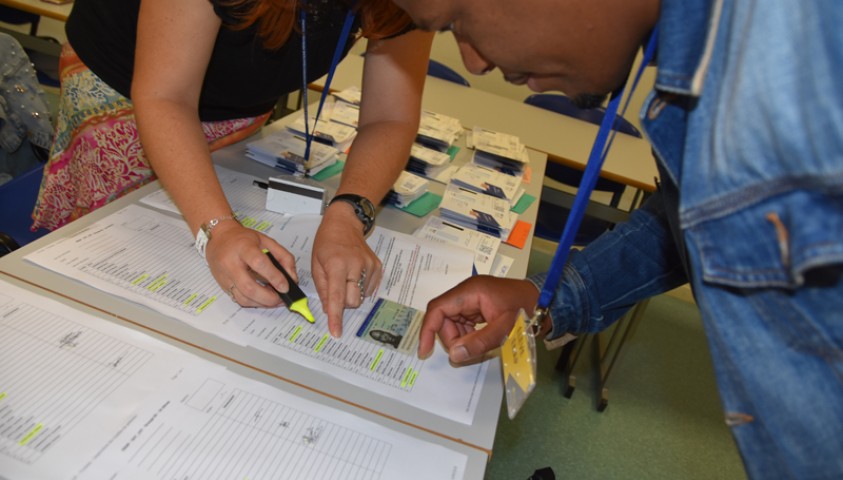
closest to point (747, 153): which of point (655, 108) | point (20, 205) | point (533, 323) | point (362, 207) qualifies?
point (655, 108)

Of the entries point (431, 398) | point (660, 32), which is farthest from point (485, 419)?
point (660, 32)

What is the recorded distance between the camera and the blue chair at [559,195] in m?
2.55

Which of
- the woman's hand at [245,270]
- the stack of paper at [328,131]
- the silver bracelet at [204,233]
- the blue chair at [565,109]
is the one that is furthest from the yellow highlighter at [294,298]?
the blue chair at [565,109]

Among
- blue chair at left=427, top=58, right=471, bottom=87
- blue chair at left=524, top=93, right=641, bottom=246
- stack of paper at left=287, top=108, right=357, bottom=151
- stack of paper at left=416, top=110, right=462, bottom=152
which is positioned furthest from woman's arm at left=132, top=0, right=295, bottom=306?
blue chair at left=427, top=58, right=471, bottom=87

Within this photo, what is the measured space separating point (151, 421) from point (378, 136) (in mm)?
835

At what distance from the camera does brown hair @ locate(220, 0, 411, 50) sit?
3.47 ft

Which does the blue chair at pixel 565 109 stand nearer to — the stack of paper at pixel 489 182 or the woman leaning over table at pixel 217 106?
the stack of paper at pixel 489 182

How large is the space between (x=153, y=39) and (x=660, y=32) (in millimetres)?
859

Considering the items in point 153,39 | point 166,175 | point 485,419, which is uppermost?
point 153,39

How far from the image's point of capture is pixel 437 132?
202 cm

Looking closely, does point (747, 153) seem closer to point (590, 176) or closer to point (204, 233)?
point (590, 176)

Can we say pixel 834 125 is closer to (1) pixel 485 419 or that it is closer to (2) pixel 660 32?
(2) pixel 660 32

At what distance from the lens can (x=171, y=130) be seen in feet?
3.59

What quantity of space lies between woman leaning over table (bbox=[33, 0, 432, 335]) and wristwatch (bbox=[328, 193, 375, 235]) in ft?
0.07
